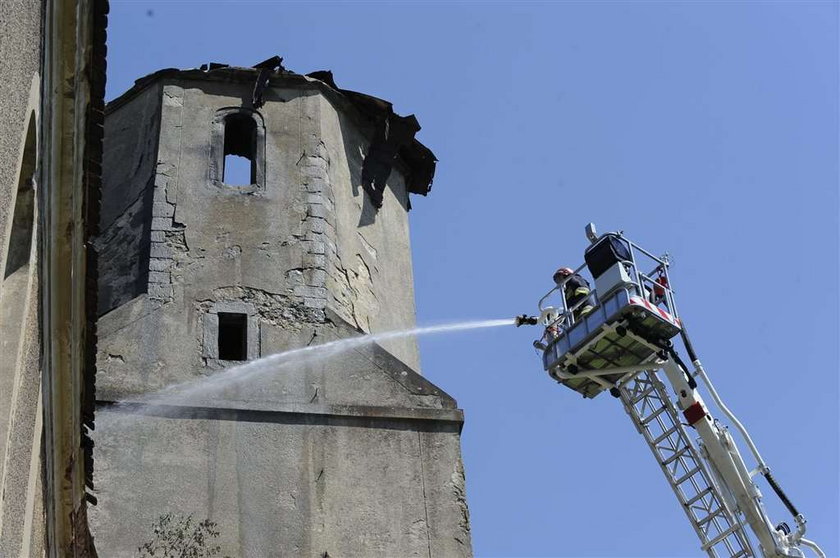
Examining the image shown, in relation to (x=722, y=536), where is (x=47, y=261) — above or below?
below

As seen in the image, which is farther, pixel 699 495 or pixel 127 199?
pixel 699 495

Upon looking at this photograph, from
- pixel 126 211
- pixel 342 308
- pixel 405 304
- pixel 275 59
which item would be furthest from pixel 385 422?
pixel 275 59

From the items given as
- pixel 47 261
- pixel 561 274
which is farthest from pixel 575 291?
pixel 47 261

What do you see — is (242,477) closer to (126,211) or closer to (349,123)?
(126,211)

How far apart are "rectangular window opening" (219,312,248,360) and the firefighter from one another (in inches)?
Result: 200

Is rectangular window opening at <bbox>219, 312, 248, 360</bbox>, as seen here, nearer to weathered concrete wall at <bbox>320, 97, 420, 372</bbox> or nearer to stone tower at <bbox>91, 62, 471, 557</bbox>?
stone tower at <bbox>91, 62, 471, 557</bbox>

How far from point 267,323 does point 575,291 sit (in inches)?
208

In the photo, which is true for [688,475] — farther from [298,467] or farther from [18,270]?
[18,270]

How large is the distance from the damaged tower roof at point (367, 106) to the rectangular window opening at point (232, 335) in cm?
263

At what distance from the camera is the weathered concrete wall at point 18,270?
20.2ft

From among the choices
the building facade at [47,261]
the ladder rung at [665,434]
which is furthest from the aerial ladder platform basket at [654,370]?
the building facade at [47,261]

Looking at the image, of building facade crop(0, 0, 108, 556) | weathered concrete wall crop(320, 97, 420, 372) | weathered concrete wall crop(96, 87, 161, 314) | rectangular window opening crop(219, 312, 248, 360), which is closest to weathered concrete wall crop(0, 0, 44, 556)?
building facade crop(0, 0, 108, 556)

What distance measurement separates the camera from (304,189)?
13.8 metres

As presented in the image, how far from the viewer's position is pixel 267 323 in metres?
12.6
